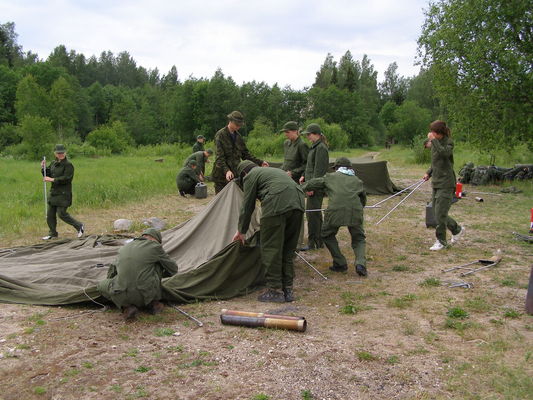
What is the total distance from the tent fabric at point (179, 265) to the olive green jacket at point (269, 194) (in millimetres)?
497

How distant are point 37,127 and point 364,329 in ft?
98.9

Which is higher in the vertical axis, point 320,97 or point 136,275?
point 320,97

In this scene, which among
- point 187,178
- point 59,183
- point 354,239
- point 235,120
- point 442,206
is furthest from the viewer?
point 187,178

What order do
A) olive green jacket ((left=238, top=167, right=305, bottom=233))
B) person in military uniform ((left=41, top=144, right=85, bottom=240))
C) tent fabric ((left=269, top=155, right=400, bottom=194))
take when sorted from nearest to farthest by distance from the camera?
olive green jacket ((left=238, top=167, right=305, bottom=233)), person in military uniform ((left=41, top=144, right=85, bottom=240)), tent fabric ((left=269, top=155, right=400, bottom=194))

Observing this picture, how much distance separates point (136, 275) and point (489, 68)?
13408mm

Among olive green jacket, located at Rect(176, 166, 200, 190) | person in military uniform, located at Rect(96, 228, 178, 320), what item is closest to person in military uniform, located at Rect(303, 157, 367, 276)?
person in military uniform, located at Rect(96, 228, 178, 320)

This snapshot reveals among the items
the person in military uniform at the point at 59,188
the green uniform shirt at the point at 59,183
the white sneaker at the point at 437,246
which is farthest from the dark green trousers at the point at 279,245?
the green uniform shirt at the point at 59,183

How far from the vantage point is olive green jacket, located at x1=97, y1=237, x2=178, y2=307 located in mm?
4945

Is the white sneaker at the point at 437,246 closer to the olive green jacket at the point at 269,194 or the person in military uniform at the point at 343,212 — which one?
the person in military uniform at the point at 343,212

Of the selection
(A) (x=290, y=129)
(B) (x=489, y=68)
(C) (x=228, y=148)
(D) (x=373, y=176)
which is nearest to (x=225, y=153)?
(C) (x=228, y=148)

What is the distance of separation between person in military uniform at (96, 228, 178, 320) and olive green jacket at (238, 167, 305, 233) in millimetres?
1034

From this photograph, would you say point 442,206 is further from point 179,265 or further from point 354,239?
point 179,265

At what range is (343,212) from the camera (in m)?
6.54

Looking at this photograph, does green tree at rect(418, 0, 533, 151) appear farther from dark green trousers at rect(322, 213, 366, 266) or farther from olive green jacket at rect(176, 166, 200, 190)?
dark green trousers at rect(322, 213, 366, 266)
